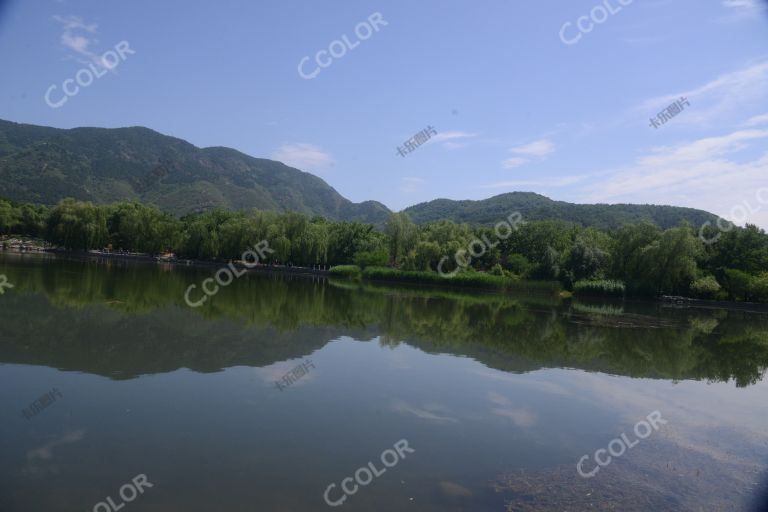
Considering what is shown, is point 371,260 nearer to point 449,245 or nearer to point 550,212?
point 449,245

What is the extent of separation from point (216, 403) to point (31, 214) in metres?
78.4

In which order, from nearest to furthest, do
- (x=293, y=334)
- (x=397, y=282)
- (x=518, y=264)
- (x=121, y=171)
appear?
(x=293, y=334) → (x=397, y=282) → (x=518, y=264) → (x=121, y=171)

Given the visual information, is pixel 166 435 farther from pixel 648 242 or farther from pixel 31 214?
pixel 31 214

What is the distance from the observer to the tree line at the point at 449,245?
4444cm

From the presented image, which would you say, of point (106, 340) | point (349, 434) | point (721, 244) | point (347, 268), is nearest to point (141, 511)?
point (349, 434)

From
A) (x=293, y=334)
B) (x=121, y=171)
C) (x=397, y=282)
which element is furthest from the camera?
(x=121, y=171)

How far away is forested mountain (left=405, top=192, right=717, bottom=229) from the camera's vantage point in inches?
4331

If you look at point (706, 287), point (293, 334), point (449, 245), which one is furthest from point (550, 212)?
point (293, 334)

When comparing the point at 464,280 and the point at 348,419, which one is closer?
the point at 348,419

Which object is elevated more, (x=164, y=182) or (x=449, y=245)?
(x=164, y=182)

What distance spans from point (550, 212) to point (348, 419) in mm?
123199

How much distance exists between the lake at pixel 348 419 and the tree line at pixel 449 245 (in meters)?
31.0

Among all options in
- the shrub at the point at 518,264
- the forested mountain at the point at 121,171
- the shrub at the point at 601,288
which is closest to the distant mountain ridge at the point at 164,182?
the forested mountain at the point at 121,171

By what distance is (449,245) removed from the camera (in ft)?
160
